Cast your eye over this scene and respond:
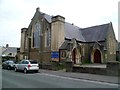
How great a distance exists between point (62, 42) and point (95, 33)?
11.5 m

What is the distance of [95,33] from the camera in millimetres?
42406

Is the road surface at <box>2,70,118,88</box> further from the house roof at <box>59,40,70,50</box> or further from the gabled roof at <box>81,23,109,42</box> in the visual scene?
the gabled roof at <box>81,23,109,42</box>

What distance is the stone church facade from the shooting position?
3438 centimetres

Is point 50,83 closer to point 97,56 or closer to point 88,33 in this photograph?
point 97,56

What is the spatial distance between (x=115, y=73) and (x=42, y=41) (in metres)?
23.6

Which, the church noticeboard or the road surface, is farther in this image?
the church noticeboard

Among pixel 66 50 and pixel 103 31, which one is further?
pixel 103 31

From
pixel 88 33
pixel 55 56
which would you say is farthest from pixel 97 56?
pixel 55 56

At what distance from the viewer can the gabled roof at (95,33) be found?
40.0 metres

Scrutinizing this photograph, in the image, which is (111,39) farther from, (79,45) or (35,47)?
(35,47)

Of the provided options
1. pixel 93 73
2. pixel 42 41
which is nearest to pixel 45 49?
pixel 42 41

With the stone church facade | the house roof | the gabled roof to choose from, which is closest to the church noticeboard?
the stone church facade

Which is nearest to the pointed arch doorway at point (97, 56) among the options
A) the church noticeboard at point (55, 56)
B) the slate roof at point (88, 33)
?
the slate roof at point (88, 33)

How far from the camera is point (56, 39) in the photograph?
3447 cm
